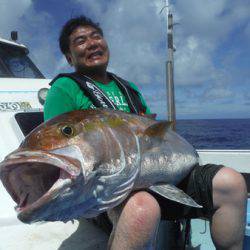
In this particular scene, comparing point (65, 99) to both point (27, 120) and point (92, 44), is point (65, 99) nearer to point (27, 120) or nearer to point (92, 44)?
point (92, 44)

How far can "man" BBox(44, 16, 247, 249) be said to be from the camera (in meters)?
2.28

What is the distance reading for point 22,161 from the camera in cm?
179

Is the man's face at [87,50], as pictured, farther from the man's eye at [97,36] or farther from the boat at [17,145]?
the boat at [17,145]

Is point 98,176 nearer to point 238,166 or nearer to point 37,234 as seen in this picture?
point 37,234

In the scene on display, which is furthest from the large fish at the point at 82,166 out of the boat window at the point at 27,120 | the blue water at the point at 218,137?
the blue water at the point at 218,137

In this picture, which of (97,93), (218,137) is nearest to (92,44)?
(97,93)

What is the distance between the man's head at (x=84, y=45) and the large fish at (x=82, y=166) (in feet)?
3.51

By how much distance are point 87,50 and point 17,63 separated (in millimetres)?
2950

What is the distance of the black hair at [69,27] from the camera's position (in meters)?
3.50

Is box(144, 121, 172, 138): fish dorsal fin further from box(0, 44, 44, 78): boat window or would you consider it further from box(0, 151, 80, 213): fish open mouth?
box(0, 44, 44, 78): boat window

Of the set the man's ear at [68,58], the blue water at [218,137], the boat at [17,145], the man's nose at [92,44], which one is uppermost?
the man's nose at [92,44]

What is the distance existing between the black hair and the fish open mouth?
179 centimetres

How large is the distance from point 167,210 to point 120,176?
0.79 m

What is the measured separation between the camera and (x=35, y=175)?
1.98 meters
